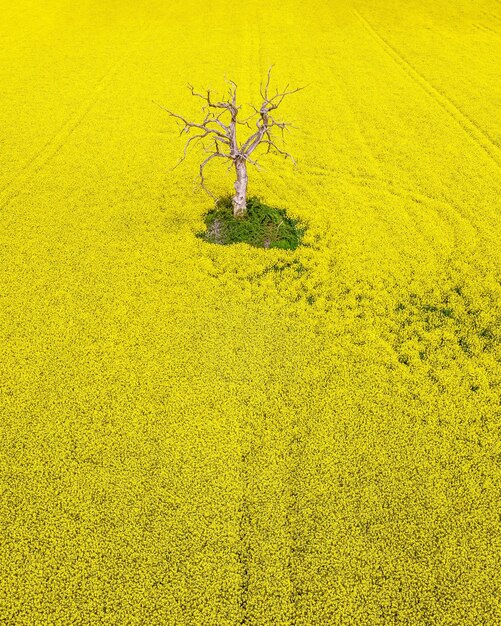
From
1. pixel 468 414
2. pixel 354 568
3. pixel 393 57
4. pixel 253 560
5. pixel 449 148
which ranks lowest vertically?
pixel 253 560

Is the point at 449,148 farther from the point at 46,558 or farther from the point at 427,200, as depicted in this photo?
the point at 46,558

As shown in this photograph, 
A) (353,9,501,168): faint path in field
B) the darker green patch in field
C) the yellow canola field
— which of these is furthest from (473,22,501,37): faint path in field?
the darker green patch in field

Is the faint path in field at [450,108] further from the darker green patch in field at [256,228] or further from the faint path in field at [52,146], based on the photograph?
the faint path in field at [52,146]

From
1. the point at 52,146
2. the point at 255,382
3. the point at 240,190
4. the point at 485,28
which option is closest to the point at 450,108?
the point at 240,190

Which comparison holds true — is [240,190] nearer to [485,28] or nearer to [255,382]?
[255,382]

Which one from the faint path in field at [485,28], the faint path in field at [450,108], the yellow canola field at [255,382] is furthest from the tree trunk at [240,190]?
the faint path in field at [485,28]

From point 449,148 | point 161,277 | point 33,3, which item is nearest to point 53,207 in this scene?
point 161,277

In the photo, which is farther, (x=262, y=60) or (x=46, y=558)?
(x=262, y=60)
